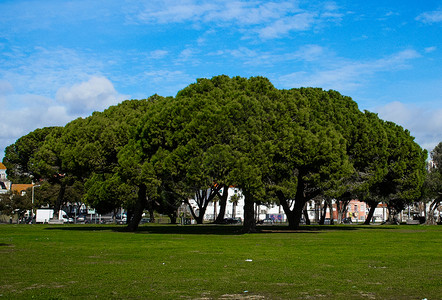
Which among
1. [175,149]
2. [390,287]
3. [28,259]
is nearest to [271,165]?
[175,149]

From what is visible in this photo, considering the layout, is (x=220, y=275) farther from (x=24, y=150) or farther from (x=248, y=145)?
(x=24, y=150)

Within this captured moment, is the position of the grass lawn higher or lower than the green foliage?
lower

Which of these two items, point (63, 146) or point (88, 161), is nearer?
point (88, 161)

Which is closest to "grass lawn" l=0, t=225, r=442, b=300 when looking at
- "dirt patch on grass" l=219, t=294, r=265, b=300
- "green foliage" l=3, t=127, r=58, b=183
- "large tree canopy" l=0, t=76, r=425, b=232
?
"dirt patch on grass" l=219, t=294, r=265, b=300

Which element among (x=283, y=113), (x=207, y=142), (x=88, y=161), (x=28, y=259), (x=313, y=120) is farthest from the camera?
(x=88, y=161)

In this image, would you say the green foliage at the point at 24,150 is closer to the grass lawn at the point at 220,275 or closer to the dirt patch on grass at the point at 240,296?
the grass lawn at the point at 220,275

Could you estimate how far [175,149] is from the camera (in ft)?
119

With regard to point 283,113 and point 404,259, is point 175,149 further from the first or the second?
point 404,259

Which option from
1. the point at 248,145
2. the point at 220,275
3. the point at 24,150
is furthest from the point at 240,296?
the point at 24,150

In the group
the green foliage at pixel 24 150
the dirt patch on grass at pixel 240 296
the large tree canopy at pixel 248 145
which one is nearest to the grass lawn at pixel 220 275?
the dirt patch on grass at pixel 240 296

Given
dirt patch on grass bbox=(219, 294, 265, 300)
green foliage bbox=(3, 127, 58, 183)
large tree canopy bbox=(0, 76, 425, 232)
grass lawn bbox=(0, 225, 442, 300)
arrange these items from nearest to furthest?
dirt patch on grass bbox=(219, 294, 265, 300)
grass lawn bbox=(0, 225, 442, 300)
large tree canopy bbox=(0, 76, 425, 232)
green foliage bbox=(3, 127, 58, 183)

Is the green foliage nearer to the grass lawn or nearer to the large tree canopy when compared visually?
the large tree canopy

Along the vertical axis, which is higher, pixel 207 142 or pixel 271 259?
pixel 207 142

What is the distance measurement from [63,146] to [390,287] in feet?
141
